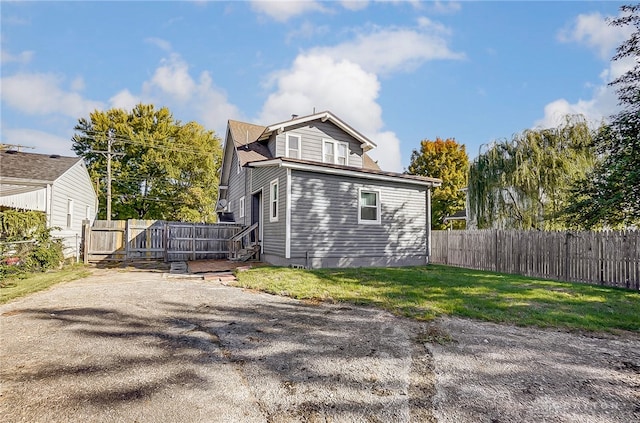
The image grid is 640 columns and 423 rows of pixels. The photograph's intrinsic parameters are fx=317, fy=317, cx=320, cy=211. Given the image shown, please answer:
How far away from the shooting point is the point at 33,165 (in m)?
14.6

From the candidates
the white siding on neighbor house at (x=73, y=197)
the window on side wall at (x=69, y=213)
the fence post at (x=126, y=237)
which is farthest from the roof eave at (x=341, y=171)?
the window on side wall at (x=69, y=213)

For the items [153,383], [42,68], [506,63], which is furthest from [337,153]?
[42,68]

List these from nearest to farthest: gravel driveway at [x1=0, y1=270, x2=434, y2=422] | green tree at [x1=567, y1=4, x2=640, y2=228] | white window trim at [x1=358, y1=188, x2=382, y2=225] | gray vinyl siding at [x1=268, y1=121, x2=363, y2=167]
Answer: gravel driveway at [x1=0, y1=270, x2=434, y2=422], green tree at [x1=567, y1=4, x2=640, y2=228], white window trim at [x1=358, y1=188, x2=382, y2=225], gray vinyl siding at [x1=268, y1=121, x2=363, y2=167]

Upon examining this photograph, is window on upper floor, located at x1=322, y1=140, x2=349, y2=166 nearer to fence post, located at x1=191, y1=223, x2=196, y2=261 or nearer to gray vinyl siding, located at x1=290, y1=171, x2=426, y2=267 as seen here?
gray vinyl siding, located at x1=290, y1=171, x2=426, y2=267

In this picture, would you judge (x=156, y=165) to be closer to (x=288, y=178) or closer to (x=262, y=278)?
(x=288, y=178)

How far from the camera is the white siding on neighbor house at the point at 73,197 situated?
1375 cm

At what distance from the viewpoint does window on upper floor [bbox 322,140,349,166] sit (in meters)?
15.4

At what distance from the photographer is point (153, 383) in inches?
116

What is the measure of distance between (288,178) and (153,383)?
8219 mm

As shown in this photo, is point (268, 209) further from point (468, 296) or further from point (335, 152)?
point (468, 296)

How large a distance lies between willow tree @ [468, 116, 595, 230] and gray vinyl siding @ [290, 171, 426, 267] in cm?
488

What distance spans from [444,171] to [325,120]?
62.7ft

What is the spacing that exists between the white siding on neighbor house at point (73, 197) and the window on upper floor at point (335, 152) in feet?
38.4

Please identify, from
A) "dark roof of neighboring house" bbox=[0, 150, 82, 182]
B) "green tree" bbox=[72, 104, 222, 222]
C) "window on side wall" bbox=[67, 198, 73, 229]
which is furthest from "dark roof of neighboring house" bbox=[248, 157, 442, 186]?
"green tree" bbox=[72, 104, 222, 222]
